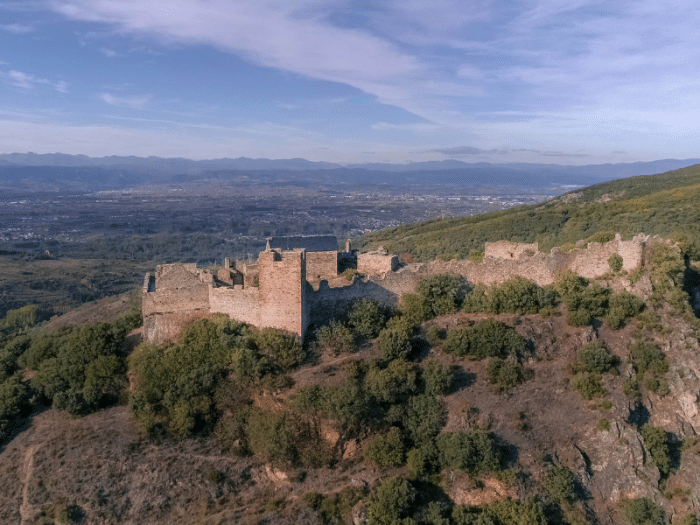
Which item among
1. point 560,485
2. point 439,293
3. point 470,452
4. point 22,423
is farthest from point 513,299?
point 22,423

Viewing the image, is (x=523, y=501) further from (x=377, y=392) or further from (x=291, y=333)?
(x=291, y=333)

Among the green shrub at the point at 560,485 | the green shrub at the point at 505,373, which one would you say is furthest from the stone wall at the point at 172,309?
the green shrub at the point at 560,485

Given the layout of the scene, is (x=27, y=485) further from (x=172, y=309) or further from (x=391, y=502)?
(x=391, y=502)

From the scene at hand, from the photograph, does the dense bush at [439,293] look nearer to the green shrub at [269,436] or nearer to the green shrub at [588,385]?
the green shrub at [588,385]

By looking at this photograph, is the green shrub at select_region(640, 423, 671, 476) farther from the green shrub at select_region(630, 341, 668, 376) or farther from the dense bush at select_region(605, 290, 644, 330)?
the dense bush at select_region(605, 290, 644, 330)

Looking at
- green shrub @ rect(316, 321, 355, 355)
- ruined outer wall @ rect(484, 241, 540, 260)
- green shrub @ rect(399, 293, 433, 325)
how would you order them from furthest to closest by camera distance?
ruined outer wall @ rect(484, 241, 540, 260) < green shrub @ rect(399, 293, 433, 325) < green shrub @ rect(316, 321, 355, 355)

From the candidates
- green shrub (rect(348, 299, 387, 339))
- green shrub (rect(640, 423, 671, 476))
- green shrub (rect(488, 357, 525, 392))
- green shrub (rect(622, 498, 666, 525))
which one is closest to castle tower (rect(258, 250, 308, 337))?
green shrub (rect(348, 299, 387, 339))
